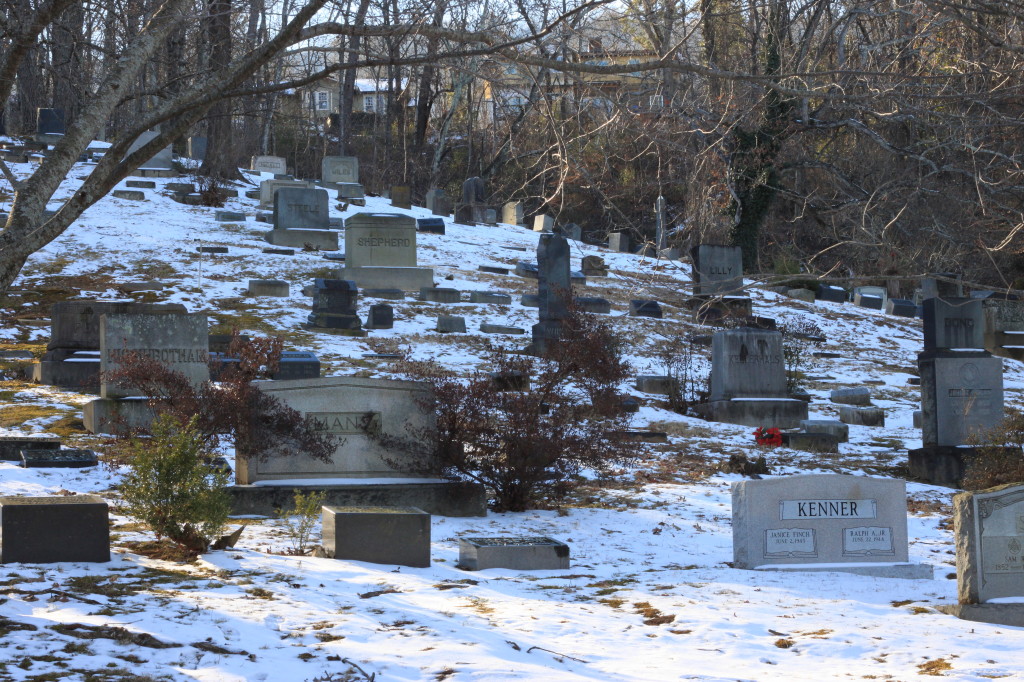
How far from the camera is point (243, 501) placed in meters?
9.42

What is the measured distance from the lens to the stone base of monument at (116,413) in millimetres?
11820

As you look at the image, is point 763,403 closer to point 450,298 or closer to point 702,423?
point 702,423

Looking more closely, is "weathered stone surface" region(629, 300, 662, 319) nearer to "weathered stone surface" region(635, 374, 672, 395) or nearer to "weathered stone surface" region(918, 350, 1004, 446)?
"weathered stone surface" region(635, 374, 672, 395)

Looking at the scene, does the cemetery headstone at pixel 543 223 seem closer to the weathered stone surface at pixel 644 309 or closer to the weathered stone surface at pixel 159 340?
the weathered stone surface at pixel 644 309

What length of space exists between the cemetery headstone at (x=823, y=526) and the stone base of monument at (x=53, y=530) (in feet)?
14.3

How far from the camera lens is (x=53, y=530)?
6711 mm

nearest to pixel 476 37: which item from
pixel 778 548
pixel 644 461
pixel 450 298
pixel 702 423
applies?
pixel 778 548

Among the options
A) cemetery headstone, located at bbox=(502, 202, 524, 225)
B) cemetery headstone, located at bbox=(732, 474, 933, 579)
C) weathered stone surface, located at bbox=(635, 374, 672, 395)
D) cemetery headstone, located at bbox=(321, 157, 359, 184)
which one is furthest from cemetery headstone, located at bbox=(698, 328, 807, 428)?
cemetery headstone, located at bbox=(321, 157, 359, 184)

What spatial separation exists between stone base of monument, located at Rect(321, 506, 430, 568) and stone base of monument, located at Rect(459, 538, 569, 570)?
1.06 feet

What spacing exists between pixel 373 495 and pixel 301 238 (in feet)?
55.5

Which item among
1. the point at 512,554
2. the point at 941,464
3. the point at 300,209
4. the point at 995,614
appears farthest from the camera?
the point at 300,209

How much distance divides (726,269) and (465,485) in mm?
15265

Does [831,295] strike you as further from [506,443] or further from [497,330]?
[506,443]

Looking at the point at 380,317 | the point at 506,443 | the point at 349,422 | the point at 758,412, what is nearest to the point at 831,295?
the point at 758,412
